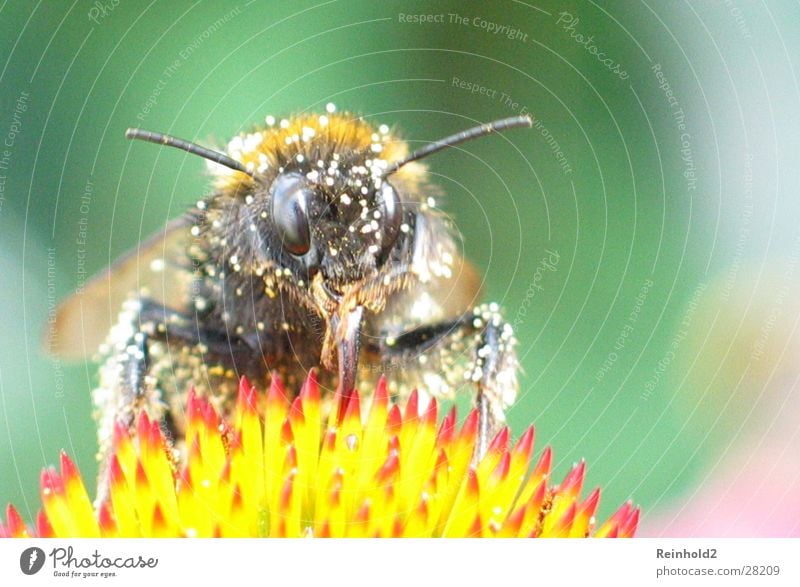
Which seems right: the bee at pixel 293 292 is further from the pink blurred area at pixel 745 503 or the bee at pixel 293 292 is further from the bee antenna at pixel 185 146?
the pink blurred area at pixel 745 503

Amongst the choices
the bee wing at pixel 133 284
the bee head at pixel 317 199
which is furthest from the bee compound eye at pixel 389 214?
the bee wing at pixel 133 284

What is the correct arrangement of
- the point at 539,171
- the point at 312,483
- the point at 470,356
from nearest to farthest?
the point at 312,483
the point at 470,356
the point at 539,171

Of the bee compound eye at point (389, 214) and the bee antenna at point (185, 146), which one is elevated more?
the bee antenna at point (185, 146)

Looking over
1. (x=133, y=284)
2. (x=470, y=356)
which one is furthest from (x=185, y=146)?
(x=470, y=356)

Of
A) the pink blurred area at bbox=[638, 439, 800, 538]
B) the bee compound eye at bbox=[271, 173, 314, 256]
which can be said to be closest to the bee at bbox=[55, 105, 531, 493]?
the bee compound eye at bbox=[271, 173, 314, 256]

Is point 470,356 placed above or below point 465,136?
below
